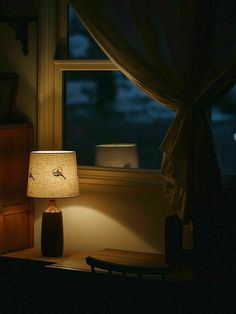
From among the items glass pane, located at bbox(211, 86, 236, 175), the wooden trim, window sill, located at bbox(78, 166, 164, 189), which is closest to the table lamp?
window sill, located at bbox(78, 166, 164, 189)

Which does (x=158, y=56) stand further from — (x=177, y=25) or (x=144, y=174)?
(x=144, y=174)

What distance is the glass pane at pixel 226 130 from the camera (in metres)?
4.61

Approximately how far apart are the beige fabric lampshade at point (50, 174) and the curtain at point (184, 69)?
0.64 meters

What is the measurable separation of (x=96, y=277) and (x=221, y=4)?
6.07ft

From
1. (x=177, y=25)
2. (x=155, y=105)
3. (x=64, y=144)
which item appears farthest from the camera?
(x=64, y=144)

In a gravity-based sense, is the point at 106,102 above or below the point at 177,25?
below

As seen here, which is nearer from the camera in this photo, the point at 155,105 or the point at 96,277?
the point at 96,277

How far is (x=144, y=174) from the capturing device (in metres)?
4.90

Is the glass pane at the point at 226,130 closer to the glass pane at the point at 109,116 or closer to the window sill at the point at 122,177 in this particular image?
the window sill at the point at 122,177

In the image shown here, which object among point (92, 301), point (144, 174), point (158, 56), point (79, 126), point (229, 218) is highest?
point (158, 56)

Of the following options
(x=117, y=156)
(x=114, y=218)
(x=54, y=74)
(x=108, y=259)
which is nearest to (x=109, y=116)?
(x=117, y=156)

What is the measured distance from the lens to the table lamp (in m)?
4.81

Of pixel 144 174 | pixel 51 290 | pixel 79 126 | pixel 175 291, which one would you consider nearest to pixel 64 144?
pixel 79 126

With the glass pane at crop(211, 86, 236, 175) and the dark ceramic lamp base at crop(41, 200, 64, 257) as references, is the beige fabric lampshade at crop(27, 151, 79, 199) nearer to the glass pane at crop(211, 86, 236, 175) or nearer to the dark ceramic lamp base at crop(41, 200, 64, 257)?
the dark ceramic lamp base at crop(41, 200, 64, 257)
